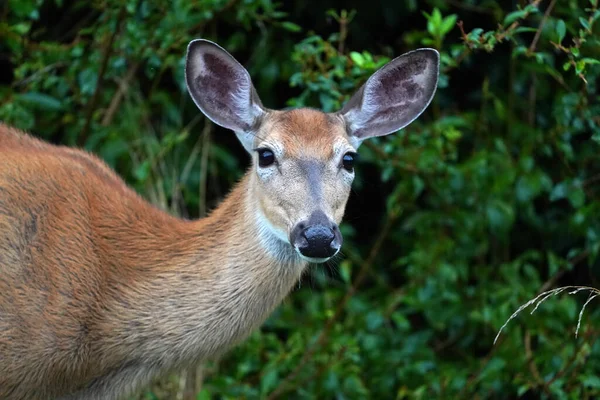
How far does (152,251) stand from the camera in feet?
15.1

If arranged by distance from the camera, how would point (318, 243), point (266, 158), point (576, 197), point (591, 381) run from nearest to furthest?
point (318, 243) → point (266, 158) → point (591, 381) → point (576, 197)

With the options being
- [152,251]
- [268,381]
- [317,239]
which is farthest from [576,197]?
[152,251]

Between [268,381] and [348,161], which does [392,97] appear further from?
[268,381]

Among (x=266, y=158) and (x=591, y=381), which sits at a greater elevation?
(x=266, y=158)

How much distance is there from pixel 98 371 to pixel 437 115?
3.43 meters

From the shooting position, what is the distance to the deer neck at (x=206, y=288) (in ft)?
14.4

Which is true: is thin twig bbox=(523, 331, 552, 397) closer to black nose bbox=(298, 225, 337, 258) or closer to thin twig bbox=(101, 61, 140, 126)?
black nose bbox=(298, 225, 337, 258)

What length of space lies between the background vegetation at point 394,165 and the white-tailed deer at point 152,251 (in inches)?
33.6

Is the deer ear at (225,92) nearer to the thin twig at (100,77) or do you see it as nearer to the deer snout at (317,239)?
the deer snout at (317,239)

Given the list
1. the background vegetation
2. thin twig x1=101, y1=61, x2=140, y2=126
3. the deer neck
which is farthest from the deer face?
thin twig x1=101, y1=61, x2=140, y2=126

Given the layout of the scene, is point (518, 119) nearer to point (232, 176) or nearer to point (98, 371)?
point (232, 176)

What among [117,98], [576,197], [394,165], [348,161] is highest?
[348,161]

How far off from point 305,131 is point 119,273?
101cm

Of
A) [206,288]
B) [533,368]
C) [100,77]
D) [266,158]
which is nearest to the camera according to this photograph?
[206,288]
